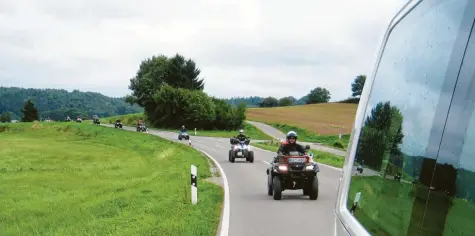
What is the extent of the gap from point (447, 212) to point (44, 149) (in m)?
51.5

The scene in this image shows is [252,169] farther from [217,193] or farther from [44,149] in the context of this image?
[44,149]

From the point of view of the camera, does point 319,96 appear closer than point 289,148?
No

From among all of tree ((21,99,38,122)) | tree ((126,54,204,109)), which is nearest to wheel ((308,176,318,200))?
tree ((126,54,204,109))

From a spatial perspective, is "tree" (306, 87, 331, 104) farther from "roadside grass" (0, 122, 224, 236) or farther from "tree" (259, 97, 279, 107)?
"roadside grass" (0, 122, 224, 236)

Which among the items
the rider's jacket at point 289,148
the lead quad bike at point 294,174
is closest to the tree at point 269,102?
the rider's jacket at point 289,148

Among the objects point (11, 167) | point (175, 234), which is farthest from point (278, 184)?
point (11, 167)

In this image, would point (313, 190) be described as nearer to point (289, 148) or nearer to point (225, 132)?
point (289, 148)

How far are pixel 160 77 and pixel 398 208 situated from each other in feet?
394

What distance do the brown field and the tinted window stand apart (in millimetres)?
75409

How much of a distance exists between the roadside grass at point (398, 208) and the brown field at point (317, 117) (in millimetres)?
75485

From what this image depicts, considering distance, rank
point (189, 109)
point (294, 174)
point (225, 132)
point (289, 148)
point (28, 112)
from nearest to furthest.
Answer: point (294, 174) → point (289, 148) → point (225, 132) → point (189, 109) → point (28, 112)

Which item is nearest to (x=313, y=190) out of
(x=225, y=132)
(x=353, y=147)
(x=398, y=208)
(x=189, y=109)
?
(x=353, y=147)

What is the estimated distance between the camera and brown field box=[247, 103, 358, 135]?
8724 cm

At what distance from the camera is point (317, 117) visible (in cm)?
10488
